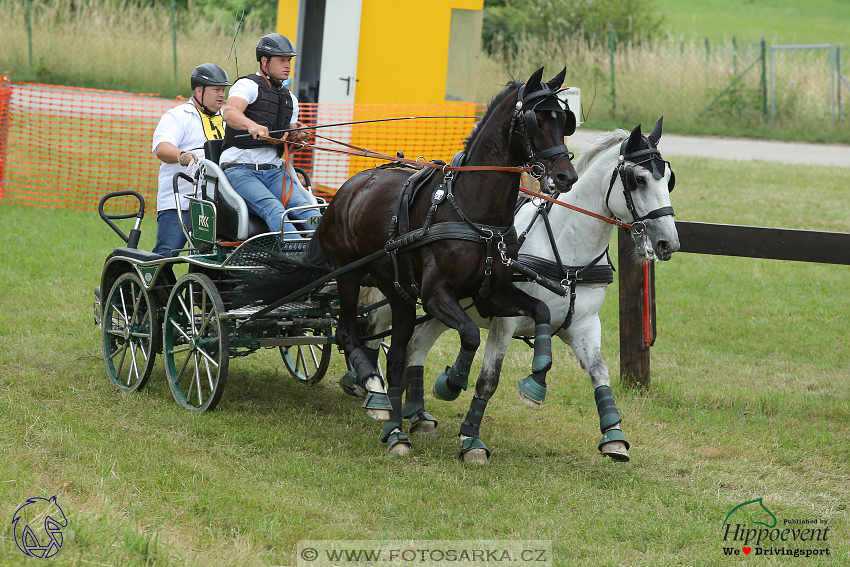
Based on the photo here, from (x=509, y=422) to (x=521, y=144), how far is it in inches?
87.9

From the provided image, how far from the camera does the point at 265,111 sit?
5812mm

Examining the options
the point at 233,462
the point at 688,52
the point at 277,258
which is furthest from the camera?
the point at 688,52

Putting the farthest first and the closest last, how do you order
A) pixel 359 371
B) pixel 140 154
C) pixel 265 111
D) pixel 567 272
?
pixel 140 154
pixel 265 111
pixel 359 371
pixel 567 272

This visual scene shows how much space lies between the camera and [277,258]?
17.7 ft

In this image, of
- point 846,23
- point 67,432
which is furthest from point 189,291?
point 846,23

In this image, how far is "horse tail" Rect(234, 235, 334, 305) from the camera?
5402 mm

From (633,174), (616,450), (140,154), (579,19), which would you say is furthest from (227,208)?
(579,19)

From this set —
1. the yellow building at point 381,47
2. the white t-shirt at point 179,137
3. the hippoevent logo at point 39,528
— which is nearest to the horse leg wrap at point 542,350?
the hippoevent logo at point 39,528

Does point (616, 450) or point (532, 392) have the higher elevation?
point (532, 392)

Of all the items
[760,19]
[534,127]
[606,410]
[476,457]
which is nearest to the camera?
[534,127]

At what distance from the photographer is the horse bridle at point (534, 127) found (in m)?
4.31

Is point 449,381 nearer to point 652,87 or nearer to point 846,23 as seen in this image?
point 652,87

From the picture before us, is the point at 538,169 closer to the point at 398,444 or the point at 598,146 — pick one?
the point at 598,146

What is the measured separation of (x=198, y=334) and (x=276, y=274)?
2.34ft
